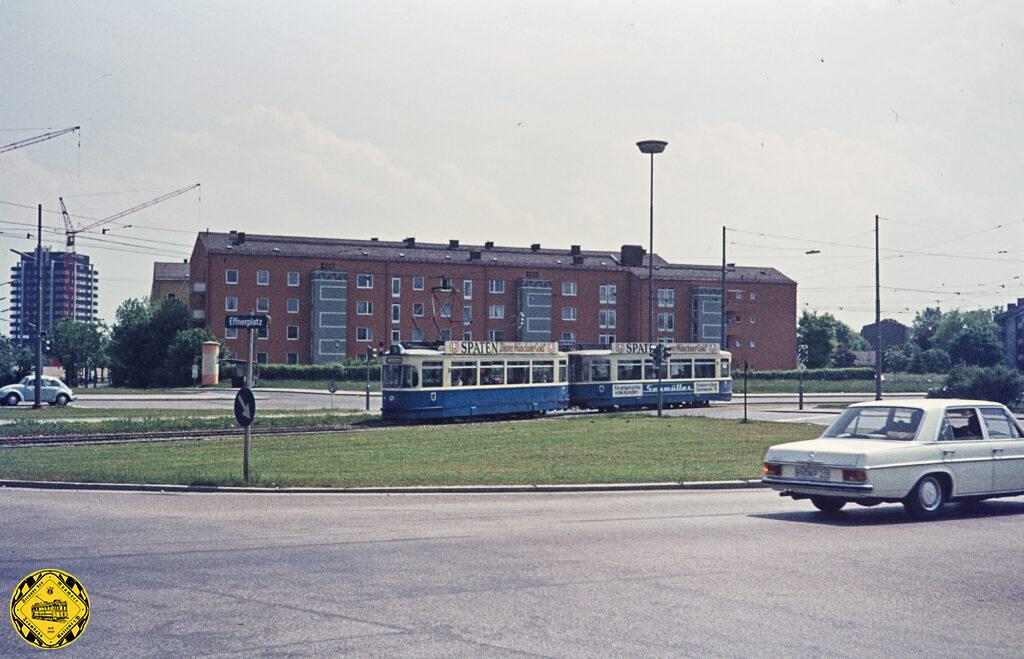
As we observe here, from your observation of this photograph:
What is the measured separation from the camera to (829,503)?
14289 mm

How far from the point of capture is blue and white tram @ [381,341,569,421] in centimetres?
3747

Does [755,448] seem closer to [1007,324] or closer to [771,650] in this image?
[771,650]

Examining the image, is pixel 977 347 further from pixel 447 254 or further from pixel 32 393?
pixel 32 393

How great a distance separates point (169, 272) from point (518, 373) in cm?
9830

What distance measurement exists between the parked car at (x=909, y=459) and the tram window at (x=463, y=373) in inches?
979

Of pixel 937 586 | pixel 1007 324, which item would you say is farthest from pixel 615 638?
pixel 1007 324

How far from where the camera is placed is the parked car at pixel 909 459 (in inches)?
515

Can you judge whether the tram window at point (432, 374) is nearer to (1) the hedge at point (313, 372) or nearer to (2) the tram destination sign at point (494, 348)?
(2) the tram destination sign at point (494, 348)

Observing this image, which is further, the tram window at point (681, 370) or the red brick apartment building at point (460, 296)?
the red brick apartment building at point (460, 296)

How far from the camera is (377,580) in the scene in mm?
9430

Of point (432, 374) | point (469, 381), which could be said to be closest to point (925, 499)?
point (432, 374)

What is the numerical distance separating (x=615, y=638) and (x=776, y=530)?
5.91m

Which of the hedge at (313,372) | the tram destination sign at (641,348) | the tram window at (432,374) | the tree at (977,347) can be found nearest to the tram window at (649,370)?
the tram destination sign at (641,348)

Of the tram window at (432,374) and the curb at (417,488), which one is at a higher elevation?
the tram window at (432,374)
